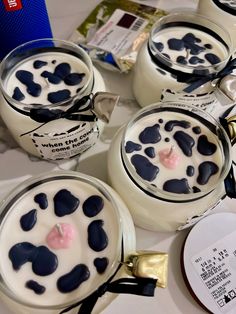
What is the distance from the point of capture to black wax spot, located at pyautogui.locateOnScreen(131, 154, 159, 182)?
62 centimetres

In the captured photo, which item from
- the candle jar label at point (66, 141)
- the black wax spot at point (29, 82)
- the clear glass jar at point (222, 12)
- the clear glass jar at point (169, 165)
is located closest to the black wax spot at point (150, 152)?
the clear glass jar at point (169, 165)

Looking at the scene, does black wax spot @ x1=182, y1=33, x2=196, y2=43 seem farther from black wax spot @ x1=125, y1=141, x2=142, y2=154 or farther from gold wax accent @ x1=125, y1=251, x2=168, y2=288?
gold wax accent @ x1=125, y1=251, x2=168, y2=288

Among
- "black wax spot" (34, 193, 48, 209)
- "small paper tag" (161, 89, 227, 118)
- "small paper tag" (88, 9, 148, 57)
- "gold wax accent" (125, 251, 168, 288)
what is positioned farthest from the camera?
"small paper tag" (88, 9, 148, 57)

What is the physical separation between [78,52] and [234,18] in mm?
309

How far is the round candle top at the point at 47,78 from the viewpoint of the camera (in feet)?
2.26

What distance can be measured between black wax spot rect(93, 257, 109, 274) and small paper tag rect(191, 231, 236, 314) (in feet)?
0.54

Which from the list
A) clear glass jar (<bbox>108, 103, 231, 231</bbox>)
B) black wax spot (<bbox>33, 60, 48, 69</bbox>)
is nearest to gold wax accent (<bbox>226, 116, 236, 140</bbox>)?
clear glass jar (<bbox>108, 103, 231, 231</bbox>)

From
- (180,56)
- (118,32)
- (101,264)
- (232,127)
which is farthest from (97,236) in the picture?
(118,32)

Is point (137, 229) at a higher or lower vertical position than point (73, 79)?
lower

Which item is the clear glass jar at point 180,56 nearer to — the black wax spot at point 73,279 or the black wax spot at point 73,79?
the black wax spot at point 73,79

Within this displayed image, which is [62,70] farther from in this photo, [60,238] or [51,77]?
[60,238]

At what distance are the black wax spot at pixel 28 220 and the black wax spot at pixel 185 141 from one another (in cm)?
24

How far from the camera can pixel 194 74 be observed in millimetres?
693

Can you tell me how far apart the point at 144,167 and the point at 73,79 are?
20cm
